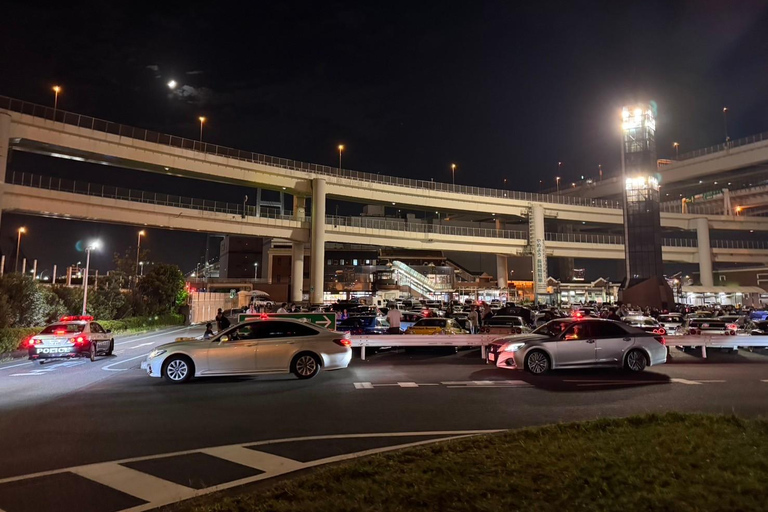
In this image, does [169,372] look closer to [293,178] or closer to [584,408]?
[584,408]

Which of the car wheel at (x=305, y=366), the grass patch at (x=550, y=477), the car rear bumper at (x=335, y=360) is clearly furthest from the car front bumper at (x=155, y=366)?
the grass patch at (x=550, y=477)

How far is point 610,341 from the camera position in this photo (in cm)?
1299

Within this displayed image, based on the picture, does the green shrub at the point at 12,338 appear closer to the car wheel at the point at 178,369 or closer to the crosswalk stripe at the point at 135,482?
the car wheel at the point at 178,369

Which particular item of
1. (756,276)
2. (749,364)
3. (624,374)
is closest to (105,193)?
(624,374)

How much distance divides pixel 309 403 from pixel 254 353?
3.01 m

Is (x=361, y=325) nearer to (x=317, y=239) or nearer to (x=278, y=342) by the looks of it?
(x=278, y=342)

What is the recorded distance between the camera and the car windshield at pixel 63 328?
647 inches

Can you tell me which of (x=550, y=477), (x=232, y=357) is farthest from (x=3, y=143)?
(x=550, y=477)

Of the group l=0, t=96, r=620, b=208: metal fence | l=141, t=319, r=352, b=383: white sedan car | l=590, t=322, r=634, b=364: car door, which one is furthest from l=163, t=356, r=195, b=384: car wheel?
l=0, t=96, r=620, b=208: metal fence

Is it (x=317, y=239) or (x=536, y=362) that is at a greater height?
(x=317, y=239)

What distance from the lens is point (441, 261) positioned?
8369 cm

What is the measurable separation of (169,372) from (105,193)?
112 ft

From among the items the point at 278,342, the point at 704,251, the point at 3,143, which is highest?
the point at 3,143

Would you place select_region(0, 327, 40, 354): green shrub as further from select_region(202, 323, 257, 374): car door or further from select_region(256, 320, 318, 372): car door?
select_region(256, 320, 318, 372): car door
